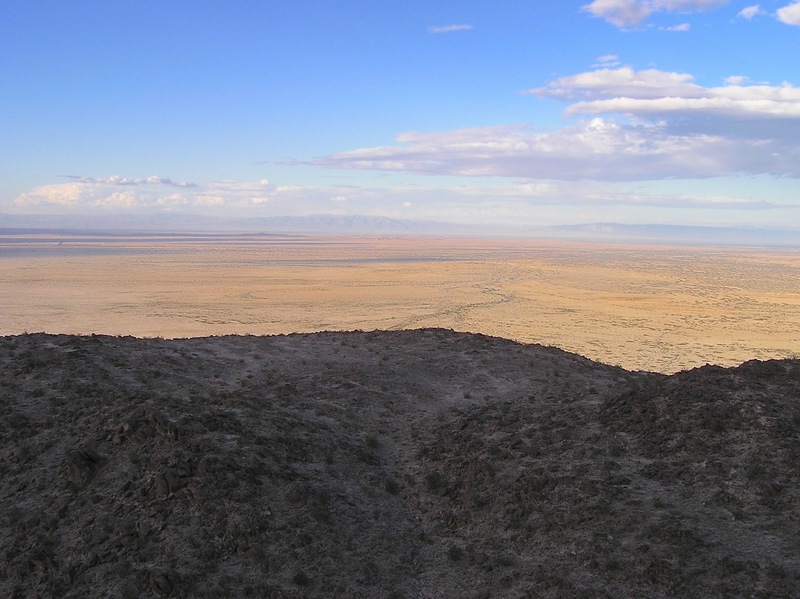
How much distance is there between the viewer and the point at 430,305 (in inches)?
1750

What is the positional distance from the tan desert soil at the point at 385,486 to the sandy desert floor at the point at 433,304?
1712 centimetres

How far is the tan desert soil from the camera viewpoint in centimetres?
662

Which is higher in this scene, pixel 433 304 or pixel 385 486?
pixel 385 486

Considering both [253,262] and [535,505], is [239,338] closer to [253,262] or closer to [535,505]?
[535,505]

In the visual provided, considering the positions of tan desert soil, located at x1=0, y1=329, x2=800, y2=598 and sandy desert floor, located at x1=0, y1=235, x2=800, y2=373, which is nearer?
tan desert soil, located at x1=0, y1=329, x2=800, y2=598

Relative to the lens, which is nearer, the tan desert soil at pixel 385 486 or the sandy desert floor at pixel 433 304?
the tan desert soil at pixel 385 486

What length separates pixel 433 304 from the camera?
148 ft

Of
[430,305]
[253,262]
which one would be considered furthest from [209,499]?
[253,262]

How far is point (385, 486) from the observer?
8891 millimetres

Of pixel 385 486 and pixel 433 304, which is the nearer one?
pixel 385 486

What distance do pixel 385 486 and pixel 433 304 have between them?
36.2 m

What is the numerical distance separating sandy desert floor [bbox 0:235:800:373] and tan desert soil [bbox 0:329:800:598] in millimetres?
17124

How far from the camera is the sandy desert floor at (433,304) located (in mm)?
32312

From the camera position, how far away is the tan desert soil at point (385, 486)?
6625 mm
